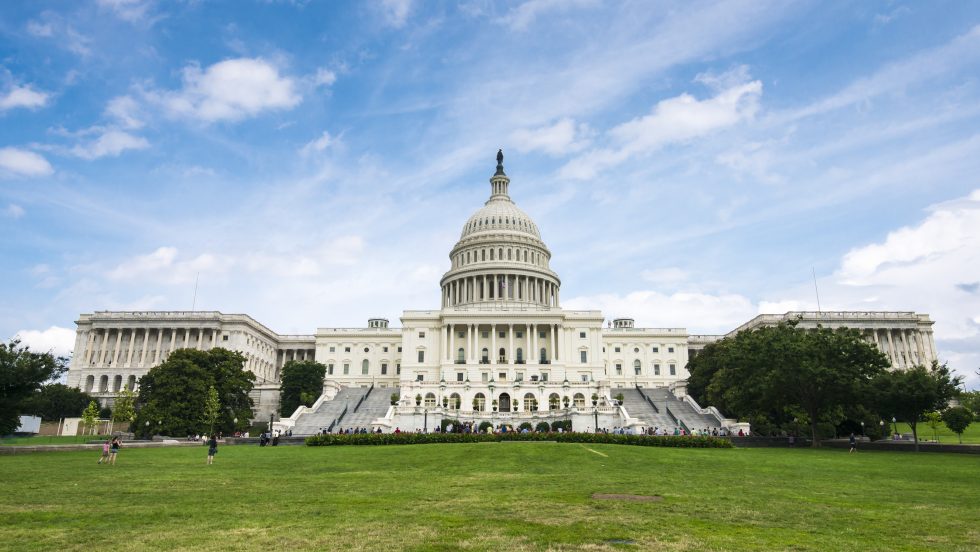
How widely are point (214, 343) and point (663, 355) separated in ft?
264

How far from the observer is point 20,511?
15.4 meters

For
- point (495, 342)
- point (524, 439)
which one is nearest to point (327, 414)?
point (495, 342)

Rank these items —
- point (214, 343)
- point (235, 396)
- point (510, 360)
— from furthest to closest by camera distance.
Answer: point (214, 343) → point (510, 360) → point (235, 396)

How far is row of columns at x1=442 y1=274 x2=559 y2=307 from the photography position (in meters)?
119

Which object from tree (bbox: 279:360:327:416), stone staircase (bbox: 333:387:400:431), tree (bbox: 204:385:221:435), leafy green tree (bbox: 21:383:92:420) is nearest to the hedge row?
tree (bbox: 204:385:221:435)

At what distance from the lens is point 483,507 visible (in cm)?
1619

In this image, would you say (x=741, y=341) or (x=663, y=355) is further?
(x=663, y=355)

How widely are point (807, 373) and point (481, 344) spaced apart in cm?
6336

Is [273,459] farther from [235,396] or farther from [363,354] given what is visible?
[363,354]

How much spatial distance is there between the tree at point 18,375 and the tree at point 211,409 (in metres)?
19.5

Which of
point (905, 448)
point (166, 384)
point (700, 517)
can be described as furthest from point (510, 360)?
point (700, 517)

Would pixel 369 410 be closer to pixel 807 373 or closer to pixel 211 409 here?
pixel 211 409

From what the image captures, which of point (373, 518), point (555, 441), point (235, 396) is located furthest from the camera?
point (235, 396)

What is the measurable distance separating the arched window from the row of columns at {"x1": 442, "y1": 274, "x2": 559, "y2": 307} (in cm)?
3571
